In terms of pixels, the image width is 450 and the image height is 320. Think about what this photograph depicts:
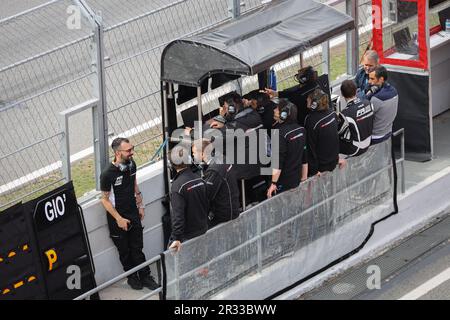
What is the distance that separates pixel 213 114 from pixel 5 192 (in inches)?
107

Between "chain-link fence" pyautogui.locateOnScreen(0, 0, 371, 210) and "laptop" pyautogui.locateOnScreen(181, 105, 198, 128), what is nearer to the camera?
"chain-link fence" pyautogui.locateOnScreen(0, 0, 371, 210)

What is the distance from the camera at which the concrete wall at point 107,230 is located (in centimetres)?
1231

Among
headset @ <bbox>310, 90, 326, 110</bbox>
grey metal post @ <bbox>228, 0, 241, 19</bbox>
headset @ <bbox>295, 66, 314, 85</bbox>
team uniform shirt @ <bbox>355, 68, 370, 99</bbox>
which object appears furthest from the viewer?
team uniform shirt @ <bbox>355, 68, 370, 99</bbox>

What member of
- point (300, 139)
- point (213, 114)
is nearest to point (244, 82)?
point (213, 114)

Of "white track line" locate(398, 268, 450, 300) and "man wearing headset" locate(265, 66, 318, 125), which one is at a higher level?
"man wearing headset" locate(265, 66, 318, 125)

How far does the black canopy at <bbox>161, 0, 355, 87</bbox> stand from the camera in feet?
40.2

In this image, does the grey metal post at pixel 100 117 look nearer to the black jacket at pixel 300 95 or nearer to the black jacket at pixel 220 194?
the black jacket at pixel 220 194

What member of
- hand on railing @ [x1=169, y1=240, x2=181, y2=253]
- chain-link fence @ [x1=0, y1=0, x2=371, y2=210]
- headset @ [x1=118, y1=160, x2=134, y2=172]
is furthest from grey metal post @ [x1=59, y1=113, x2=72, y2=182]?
hand on railing @ [x1=169, y1=240, x2=181, y2=253]

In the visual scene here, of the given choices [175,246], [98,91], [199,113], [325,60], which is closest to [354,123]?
[199,113]

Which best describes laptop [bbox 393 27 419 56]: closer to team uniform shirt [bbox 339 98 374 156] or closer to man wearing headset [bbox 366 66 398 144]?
man wearing headset [bbox 366 66 398 144]

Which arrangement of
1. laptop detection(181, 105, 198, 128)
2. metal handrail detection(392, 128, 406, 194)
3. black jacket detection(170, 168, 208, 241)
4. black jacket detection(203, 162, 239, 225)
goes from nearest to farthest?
black jacket detection(170, 168, 208, 241) < black jacket detection(203, 162, 239, 225) < laptop detection(181, 105, 198, 128) < metal handrail detection(392, 128, 406, 194)

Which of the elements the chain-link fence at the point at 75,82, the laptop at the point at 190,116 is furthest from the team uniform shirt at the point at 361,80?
the laptop at the point at 190,116

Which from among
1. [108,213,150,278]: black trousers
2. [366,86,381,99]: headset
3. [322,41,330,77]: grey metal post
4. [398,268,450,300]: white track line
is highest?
[366,86,381,99]: headset

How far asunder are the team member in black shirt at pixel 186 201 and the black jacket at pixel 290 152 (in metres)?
1.31
